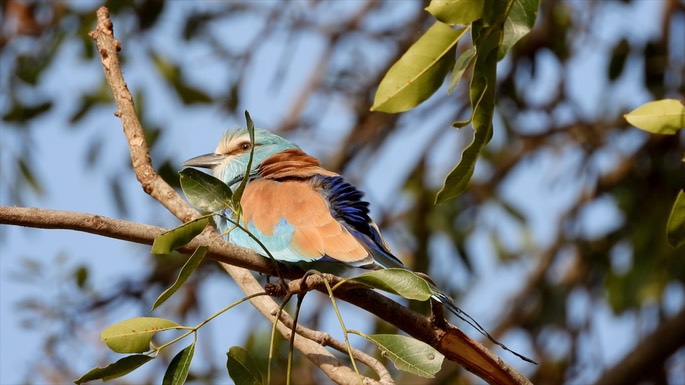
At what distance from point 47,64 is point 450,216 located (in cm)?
229

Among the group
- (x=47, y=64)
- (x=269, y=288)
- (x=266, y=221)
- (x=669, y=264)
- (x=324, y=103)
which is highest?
(x=47, y=64)

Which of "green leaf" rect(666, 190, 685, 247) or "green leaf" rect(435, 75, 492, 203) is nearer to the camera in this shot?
"green leaf" rect(435, 75, 492, 203)

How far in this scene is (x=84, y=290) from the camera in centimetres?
505

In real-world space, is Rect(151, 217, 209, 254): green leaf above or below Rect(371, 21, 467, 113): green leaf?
above

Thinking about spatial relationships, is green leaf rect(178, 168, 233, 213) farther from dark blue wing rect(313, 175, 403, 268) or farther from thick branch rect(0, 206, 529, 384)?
dark blue wing rect(313, 175, 403, 268)

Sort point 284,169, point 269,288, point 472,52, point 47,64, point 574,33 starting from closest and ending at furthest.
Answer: point 472,52, point 269,288, point 284,169, point 47,64, point 574,33

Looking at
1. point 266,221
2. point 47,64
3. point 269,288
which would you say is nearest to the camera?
point 269,288

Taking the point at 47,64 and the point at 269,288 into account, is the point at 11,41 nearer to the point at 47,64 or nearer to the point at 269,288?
the point at 47,64

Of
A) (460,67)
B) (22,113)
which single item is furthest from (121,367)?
(22,113)

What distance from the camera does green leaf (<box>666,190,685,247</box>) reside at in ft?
6.40

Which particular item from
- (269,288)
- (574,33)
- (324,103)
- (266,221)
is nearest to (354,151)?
(324,103)

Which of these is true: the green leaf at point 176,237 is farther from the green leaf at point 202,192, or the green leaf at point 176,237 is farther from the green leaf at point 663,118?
the green leaf at point 663,118

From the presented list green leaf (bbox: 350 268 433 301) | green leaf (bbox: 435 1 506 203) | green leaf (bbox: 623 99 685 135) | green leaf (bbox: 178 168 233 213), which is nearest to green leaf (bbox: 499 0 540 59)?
green leaf (bbox: 435 1 506 203)

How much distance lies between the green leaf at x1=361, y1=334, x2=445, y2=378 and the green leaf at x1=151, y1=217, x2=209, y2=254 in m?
0.41
